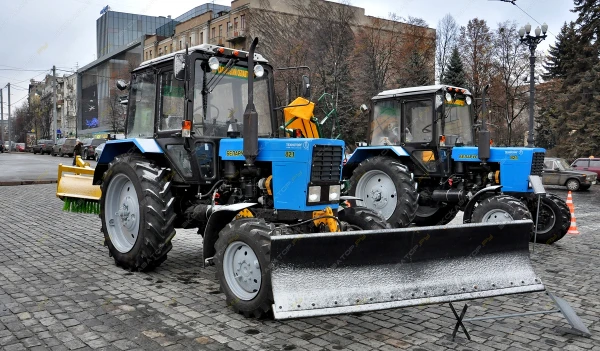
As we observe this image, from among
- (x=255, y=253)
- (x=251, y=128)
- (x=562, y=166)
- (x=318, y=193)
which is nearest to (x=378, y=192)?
(x=318, y=193)

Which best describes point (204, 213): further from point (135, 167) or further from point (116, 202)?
point (116, 202)

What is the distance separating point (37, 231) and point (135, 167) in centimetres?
397

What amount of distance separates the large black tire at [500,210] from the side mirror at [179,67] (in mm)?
5065

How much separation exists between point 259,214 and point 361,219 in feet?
3.92

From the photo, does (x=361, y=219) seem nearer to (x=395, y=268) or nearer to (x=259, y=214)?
(x=259, y=214)

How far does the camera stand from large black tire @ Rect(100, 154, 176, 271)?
6.04m

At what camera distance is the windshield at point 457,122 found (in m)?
9.95

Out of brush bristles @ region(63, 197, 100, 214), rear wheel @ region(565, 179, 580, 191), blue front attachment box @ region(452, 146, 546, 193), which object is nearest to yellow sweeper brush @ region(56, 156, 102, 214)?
brush bristles @ region(63, 197, 100, 214)

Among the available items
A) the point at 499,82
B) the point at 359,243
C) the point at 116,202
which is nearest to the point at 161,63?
the point at 116,202

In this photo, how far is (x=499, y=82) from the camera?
34812 millimetres

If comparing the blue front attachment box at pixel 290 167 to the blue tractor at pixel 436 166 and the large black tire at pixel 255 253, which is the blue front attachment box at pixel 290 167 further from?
the blue tractor at pixel 436 166

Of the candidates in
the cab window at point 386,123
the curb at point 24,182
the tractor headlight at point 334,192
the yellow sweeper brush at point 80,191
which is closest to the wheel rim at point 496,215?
the cab window at point 386,123

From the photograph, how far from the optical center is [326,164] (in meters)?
5.44

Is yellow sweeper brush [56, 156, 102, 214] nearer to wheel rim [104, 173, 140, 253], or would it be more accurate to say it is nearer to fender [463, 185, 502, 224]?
wheel rim [104, 173, 140, 253]
